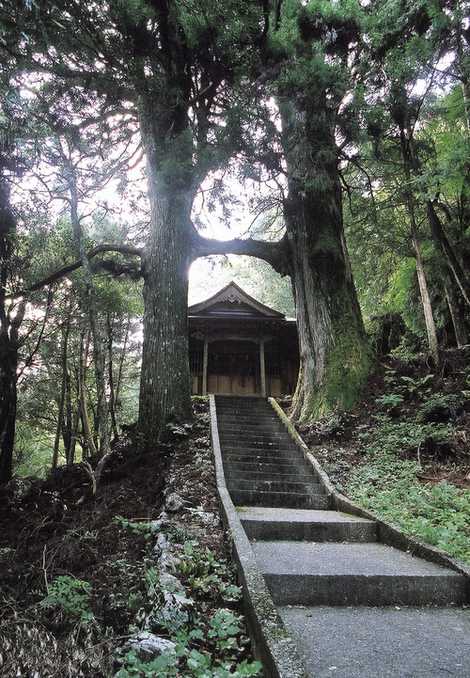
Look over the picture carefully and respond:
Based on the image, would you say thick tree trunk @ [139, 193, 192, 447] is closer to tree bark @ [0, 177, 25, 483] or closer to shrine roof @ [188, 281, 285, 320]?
tree bark @ [0, 177, 25, 483]

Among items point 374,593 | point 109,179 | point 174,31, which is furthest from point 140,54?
point 374,593

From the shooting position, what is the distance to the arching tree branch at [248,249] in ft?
34.0

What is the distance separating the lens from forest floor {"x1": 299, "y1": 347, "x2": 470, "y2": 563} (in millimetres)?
4820

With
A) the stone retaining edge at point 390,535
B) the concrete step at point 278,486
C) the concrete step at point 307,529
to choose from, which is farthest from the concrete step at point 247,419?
the concrete step at point 307,529

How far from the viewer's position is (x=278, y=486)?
6449mm

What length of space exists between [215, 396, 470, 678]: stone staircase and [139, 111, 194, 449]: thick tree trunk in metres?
2.94

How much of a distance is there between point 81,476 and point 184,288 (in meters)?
4.05

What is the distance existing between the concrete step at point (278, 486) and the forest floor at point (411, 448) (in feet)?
1.17

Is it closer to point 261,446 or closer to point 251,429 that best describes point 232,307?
point 251,429

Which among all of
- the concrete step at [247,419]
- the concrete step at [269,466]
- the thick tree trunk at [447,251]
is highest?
the thick tree trunk at [447,251]

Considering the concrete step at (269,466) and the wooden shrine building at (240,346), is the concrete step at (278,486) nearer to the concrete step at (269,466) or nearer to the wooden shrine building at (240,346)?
the concrete step at (269,466)

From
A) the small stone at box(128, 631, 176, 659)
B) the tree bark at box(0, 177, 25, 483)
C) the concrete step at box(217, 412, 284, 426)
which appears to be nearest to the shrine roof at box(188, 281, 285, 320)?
the concrete step at box(217, 412, 284, 426)

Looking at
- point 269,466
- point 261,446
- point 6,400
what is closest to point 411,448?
point 269,466

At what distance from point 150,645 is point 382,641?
1369 millimetres
